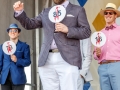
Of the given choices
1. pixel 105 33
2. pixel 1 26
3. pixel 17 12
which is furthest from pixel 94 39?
pixel 1 26

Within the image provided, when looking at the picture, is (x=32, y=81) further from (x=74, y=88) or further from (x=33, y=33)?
(x=74, y=88)

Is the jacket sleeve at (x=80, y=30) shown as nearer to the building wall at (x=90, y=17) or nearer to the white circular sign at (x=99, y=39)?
the white circular sign at (x=99, y=39)

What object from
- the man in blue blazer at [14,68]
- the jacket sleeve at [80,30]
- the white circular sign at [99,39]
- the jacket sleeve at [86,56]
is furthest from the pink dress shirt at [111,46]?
the man in blue blazer at [14,68]

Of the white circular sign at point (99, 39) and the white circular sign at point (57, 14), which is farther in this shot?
the white circular sign at point (99, 39)

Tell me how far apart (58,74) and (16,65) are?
4.83ft

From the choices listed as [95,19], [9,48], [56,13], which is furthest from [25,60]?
[56,13]

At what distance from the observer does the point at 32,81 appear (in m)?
5.13

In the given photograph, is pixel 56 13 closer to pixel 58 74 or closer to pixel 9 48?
pixel 58 74

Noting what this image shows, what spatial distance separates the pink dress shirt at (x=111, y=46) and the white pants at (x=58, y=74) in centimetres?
87

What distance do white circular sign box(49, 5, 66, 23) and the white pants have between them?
0.26m

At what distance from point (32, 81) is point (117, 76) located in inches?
93.2

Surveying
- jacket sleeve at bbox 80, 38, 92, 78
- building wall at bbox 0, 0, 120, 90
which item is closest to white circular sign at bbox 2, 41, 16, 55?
jacket sleeve at bbox 80, 38, 92, 78

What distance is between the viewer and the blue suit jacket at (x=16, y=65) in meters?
3.63

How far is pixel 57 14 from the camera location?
7.59 ft
